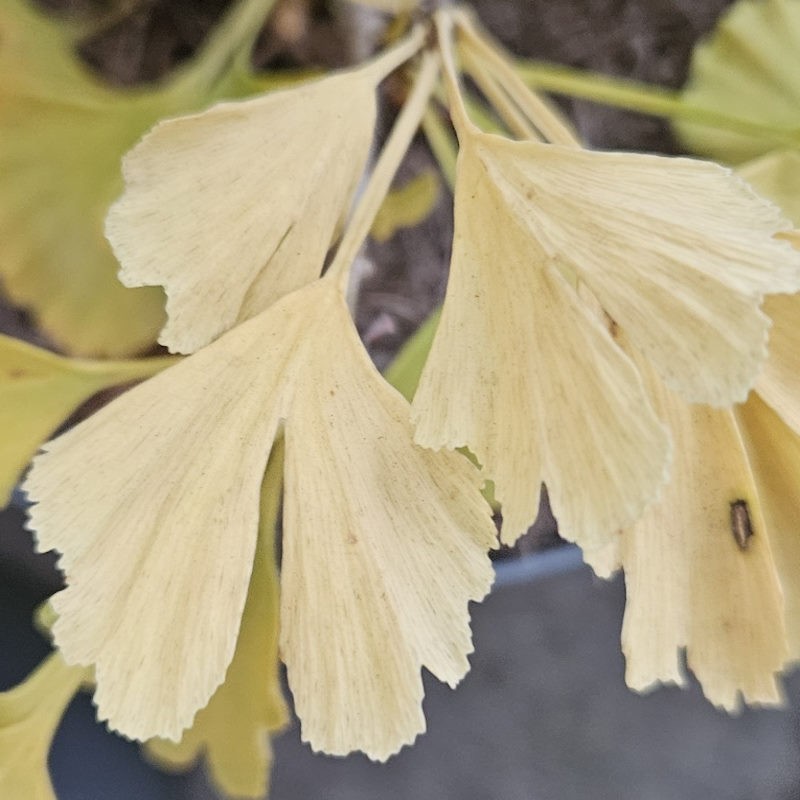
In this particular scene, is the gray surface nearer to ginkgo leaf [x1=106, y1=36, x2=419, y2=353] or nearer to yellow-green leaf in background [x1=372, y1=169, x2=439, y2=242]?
yellow-green leaf in background [x1=372, y1=169, x2=439, y2=242]

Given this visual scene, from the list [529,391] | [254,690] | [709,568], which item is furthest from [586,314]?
[254,690]

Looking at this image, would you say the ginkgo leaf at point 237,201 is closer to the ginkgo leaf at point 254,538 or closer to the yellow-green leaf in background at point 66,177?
the ginkgo leaf at point 254,538

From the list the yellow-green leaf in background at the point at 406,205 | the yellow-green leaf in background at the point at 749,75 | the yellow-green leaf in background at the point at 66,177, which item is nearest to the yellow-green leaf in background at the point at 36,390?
the yellow-green leaf in background at the point at 66,177

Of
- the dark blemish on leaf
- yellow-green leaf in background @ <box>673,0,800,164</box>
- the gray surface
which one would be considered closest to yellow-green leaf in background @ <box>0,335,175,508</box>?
the dark blemish on leaf

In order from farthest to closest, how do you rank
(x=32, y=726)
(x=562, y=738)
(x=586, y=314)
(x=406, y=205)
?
(x=562, y=738) < (x=406, y=205) < (x=32, y=726) < (x=586, y=314)

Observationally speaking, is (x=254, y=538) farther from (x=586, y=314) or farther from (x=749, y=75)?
(x=749, y=75)
